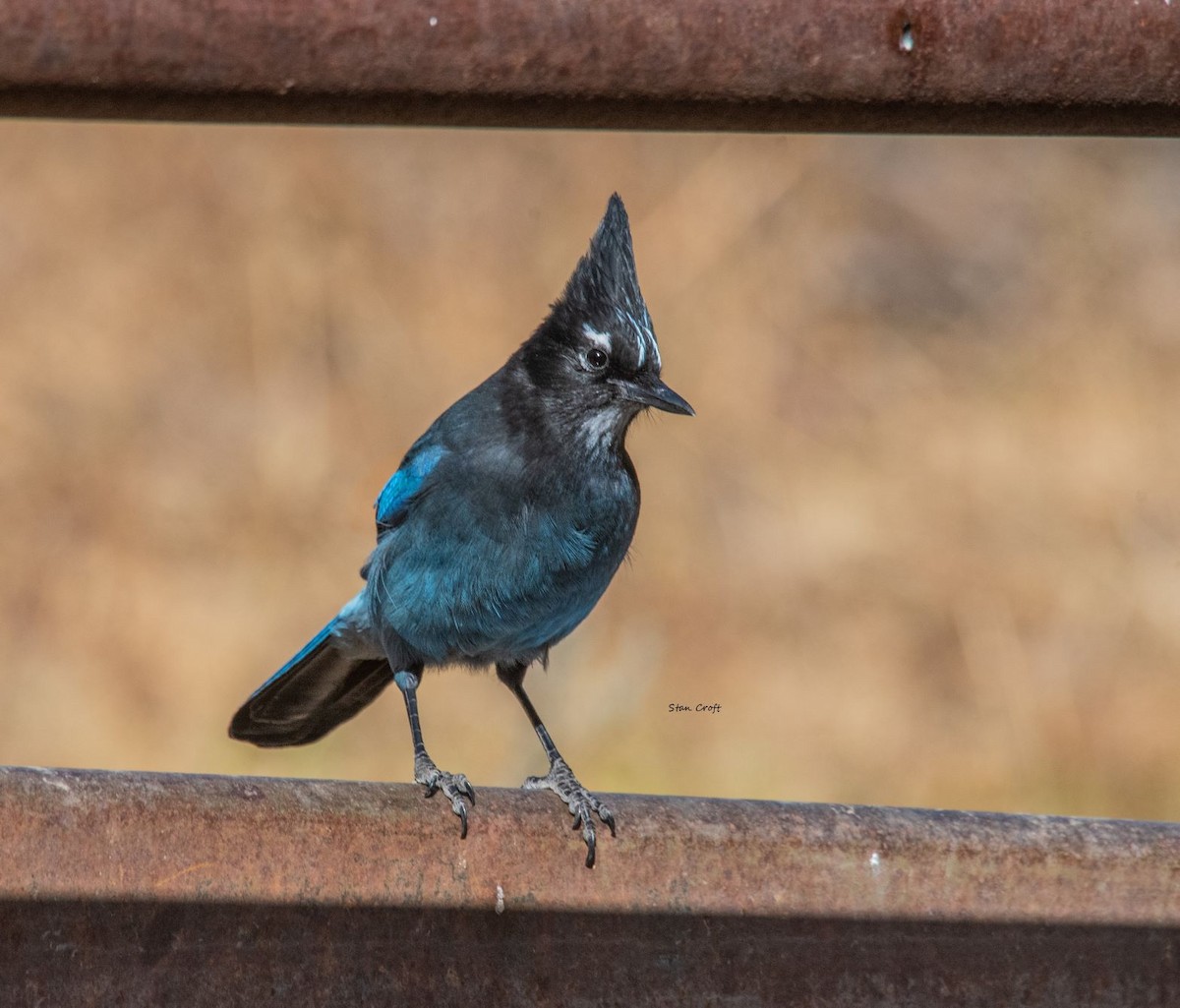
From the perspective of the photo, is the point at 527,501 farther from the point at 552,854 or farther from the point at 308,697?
the point at 552,854

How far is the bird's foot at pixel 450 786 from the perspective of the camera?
8.00 feet

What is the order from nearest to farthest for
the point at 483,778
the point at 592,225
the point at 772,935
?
1. the point at 772,935
2. the point at 483,778
3. the point at 592,225

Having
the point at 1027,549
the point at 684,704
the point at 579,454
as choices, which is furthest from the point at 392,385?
the point at 579,454

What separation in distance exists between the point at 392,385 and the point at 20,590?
5.91 ft

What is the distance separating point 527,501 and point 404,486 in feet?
1.26

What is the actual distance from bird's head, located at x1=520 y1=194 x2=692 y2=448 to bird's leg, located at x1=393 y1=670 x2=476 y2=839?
0.67 meters

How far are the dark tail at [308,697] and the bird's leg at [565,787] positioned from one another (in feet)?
0.96

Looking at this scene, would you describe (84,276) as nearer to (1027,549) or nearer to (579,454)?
(1027,549)

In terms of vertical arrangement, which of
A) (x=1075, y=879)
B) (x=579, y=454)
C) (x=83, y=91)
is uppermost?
(x=83, y=91)

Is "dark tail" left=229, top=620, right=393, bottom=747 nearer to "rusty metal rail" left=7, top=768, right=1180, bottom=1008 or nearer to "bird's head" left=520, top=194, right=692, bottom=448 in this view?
"bird's head" left=520, top=194, right=692, bottom=448

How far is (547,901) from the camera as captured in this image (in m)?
2.44

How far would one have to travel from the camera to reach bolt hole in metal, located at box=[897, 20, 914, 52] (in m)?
1.93

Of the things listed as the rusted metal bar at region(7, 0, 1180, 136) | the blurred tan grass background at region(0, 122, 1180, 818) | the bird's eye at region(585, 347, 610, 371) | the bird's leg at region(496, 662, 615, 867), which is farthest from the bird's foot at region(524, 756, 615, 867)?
the blurred tan grass background at region(0, 122, 1180, 818)

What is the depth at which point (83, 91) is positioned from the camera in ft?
5.78
